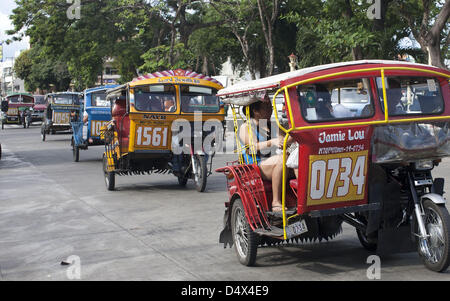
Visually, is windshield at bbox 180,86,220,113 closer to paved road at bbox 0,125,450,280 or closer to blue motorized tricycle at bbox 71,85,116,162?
paved road at bbox 0,125,450,280

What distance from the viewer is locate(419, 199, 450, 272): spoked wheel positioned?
597cm

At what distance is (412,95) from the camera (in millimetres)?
6621

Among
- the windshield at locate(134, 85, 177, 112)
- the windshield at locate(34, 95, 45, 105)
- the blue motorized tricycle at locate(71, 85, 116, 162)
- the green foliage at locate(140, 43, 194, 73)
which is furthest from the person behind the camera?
the windshield at locate(34, 95, 45, 105)

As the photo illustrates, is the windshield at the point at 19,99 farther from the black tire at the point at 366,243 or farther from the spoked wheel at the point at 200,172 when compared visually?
the black tire at the point at 366,243

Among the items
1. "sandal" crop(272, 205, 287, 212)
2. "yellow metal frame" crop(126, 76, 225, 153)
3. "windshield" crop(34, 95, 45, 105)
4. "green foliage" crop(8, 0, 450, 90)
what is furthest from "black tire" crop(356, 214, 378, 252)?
"windshield" crop(34, 95, 45, 105)

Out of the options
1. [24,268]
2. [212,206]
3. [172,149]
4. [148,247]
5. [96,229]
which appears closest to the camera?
[24,268]

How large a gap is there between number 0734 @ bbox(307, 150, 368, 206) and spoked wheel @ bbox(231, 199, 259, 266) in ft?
2.71

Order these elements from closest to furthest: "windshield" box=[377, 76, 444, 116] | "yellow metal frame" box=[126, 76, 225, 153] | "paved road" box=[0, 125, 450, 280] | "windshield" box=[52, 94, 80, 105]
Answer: "windshield" box=[377, 76, 444, 116] → "paved road" box=[0, 125, 450, 280] → "yellow metal frame" box=[126, 76, 225, 153] → "windshield" box=[52, 94, 80, 105]

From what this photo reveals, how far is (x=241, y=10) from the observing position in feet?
112

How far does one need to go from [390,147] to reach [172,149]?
7799mm

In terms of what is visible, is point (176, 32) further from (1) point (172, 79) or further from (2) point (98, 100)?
(1) point (172, 79)

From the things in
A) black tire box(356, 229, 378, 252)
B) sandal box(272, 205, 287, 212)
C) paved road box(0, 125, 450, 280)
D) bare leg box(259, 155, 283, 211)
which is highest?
bare leg box(259, 155, 283, 211)
